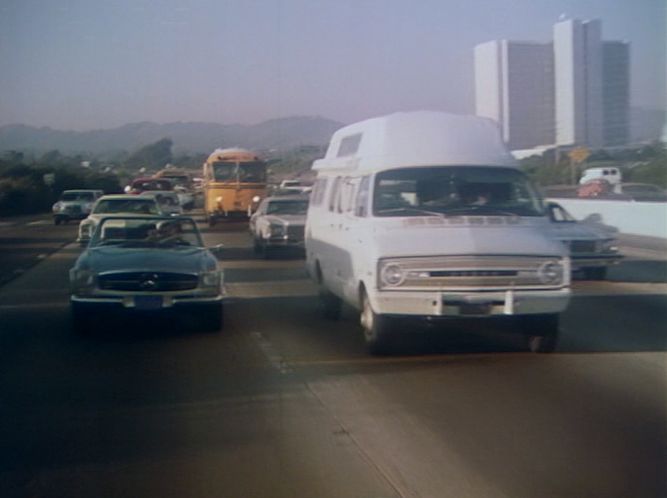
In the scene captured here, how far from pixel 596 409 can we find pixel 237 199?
3167 centimetres

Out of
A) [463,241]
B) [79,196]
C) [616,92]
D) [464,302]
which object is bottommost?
[79,196]

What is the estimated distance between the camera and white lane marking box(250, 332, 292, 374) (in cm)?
1104

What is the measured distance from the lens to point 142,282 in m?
12.8

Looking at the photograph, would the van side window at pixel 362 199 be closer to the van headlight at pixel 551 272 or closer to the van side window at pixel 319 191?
the van headlight at pixel 551 272

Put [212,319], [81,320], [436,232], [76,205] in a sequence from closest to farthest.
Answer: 1. [436,232]
2. [81,320]
3. [212,319]
4. [76,205]

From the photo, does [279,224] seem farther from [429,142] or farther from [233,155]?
[233,155]

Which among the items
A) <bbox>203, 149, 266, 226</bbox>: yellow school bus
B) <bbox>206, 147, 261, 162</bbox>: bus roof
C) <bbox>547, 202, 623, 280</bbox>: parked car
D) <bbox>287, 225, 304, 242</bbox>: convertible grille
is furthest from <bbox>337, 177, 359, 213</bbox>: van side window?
<bbox>206, 147, 261, 162</bbox>: bus roof

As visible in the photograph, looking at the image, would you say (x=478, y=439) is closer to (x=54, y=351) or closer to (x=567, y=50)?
(x=54, y=351)

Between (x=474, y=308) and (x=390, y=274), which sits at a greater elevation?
(x=390, y=274)

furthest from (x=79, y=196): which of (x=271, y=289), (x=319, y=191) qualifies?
(x=319, y=191)

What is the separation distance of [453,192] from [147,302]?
389 cm

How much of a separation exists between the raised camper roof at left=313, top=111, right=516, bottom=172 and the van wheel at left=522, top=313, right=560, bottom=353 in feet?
7.00

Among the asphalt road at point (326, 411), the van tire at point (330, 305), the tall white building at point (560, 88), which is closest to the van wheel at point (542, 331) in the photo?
the asphalt road at point (326, 411)

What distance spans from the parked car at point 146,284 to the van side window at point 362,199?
1995 mm
